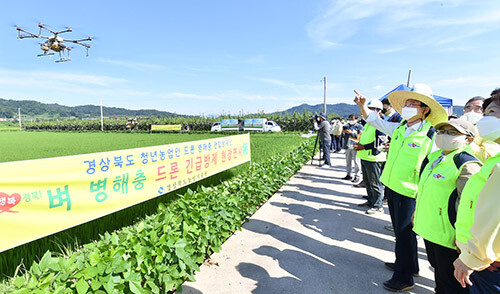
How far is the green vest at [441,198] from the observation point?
5.65 ft

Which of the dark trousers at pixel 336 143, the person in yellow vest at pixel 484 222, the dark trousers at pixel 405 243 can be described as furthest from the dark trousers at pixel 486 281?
the dark trousers at pixel 336 143

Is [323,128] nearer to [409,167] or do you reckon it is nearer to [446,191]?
[409,167]

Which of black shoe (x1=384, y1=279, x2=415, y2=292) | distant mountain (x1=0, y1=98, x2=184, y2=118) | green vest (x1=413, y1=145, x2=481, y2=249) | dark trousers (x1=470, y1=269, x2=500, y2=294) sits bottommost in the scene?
black shoe (x1=384, y1=279, x2=415, y2=292)

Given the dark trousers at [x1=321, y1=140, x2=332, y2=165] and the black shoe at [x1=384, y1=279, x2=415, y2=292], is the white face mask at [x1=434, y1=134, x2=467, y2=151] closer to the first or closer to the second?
the black shoe at [x1=384, y1=279, x2=415, y2=292]

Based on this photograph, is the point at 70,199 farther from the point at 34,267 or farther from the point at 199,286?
the point at 199,286

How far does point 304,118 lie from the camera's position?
36000 millimetres

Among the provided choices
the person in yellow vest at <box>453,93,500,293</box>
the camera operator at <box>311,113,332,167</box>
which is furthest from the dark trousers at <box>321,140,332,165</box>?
the person in yellow vest at <box>453,93,500,293</box>

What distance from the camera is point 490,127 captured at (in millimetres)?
1248

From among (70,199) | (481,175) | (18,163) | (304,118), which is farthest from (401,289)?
(304,118)

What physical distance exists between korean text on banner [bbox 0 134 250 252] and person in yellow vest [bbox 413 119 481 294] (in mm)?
3343

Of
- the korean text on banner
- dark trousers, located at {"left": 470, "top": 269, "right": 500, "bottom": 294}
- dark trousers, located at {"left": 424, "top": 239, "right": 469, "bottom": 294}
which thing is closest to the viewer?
dark trousers, located at {"left": 470, "top": 269, "right": 500, "bottom": 294}

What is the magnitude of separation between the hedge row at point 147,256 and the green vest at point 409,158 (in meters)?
2.02

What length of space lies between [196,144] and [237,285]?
303 cm

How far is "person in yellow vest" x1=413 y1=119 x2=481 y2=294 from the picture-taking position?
1.72m
